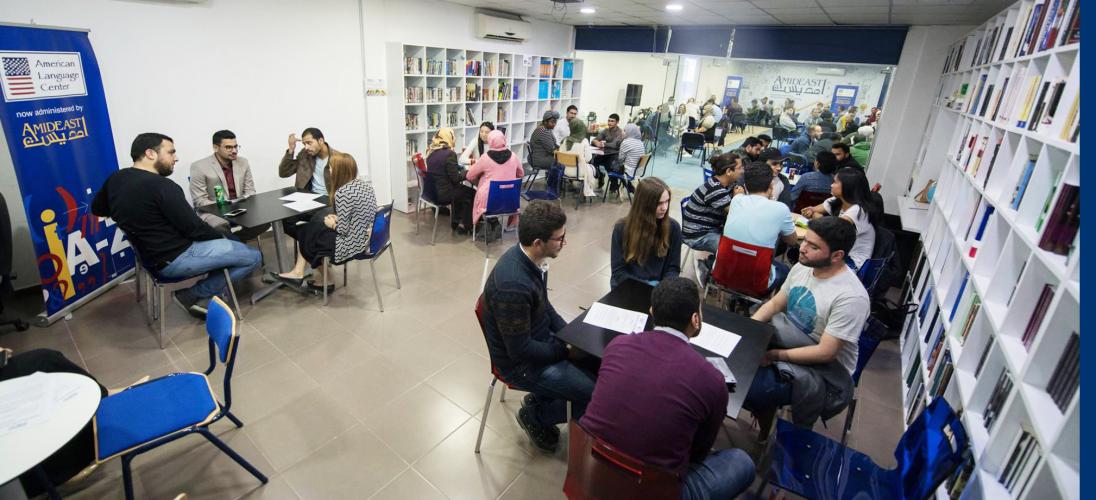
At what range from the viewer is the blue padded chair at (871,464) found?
1.63 m

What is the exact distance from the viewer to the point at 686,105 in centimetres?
957

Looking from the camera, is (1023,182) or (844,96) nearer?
(1023,182)

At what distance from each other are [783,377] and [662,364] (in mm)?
1145

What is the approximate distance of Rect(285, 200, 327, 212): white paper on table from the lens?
416 centimetres

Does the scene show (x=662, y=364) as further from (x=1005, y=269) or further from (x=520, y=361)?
(x=1005, y=269)

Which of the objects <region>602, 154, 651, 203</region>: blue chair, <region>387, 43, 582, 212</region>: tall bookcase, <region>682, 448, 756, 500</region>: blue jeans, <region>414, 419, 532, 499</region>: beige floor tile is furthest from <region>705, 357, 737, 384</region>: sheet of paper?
<region>602, 154, 651, 203</region>: blue chair

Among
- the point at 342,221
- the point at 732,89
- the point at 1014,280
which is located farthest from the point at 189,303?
the point at 732,89

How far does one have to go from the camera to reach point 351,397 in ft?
10.1

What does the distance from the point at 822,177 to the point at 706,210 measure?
1806 millimetres

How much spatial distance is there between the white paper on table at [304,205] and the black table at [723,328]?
2.88 meters

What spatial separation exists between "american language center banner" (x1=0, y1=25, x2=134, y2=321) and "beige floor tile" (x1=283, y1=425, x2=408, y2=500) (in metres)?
2.70

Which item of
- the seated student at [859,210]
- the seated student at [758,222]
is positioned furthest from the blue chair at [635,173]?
the seated student at [758,222]

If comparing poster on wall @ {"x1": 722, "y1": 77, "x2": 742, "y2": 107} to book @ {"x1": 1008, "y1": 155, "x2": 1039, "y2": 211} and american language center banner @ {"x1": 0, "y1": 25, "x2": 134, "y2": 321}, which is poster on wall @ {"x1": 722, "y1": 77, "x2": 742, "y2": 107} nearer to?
book @ {"x1": 1008, "y1": 155, "x2": 1039, "y2": 211}

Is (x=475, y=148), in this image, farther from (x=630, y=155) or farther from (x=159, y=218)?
(x=159, y=218)
